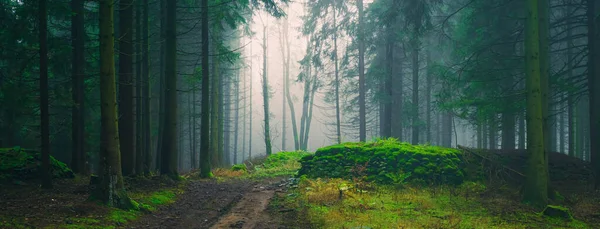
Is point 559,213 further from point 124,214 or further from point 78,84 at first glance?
point 78,84

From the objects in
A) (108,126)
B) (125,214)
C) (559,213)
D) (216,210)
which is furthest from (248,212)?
(559,213)

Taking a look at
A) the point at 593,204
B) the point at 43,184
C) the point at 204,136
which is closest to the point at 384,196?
the point at 593,204

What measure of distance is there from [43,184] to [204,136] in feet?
20.6

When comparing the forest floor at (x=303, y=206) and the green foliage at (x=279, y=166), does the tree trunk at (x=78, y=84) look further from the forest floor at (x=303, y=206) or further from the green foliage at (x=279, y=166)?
the green foliage at (x=279, y=166)

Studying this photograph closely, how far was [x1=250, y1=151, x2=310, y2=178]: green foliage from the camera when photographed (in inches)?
704

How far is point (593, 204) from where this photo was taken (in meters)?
9.28

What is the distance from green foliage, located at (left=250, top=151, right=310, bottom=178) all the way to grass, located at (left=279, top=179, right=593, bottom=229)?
6652 millimetres

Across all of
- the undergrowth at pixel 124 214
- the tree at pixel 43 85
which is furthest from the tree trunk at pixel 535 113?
the tree at pixel 43 85

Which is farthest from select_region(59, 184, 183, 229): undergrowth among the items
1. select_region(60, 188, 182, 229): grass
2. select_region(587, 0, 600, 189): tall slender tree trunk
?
select_region(587, 0, 600, 189): tall slender tree trunk

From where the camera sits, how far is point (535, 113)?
904 centimetres

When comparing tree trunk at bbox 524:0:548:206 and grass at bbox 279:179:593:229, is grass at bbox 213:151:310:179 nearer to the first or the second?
grass at bbox 279:179:593:229

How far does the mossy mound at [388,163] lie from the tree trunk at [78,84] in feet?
27.1

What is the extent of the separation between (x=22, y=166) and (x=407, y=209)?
1082 cm

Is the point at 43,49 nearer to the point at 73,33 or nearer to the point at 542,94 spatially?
the point at 73,33
